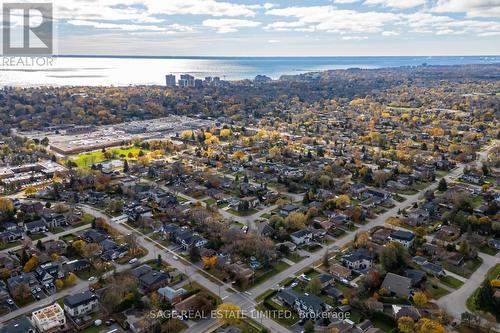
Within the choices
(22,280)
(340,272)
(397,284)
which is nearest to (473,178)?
(397,284)

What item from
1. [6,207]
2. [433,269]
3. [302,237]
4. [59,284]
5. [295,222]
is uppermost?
[295,222]

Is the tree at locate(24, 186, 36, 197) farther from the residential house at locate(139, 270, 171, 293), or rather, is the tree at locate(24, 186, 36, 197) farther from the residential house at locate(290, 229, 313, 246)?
the residential house at locate(290, 229, 313, 246)

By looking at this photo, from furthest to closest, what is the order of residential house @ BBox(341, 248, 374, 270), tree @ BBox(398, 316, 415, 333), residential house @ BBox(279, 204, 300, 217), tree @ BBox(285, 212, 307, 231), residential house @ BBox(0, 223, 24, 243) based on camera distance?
1. residential house @ BBox(279, 204, 300, 217)
2. tree @ BBox(285, 212, 307, 231)
3. residential house @ BBox(0, 223, 24, 243)
4. residential house @ BBox(341, 248, 374, 270)
5. tree @ BBox(398, 316, 415, 333)

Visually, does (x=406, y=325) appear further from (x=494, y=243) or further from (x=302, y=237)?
(x=494, y=243)

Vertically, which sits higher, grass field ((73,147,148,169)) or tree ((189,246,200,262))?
grass field ((73,147,148,169))

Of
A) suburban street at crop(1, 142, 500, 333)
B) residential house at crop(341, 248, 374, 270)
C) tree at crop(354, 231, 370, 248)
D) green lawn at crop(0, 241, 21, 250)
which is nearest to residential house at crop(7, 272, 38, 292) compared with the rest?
suburban street at crop(1, 142, 500, 333)

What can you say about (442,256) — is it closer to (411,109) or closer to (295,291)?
(295,291)
